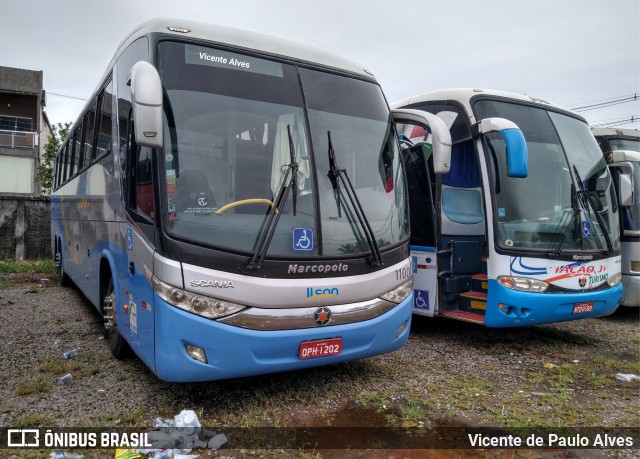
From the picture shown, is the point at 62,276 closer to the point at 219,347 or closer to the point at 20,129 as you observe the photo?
the point at 219,347

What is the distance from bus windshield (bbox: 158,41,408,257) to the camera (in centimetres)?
378

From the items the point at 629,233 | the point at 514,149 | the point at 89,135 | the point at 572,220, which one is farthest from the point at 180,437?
the point at 629,233

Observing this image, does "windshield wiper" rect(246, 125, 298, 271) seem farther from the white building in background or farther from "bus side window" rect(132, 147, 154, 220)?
the white building in background

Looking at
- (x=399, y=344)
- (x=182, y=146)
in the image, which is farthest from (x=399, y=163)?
(x=182, y=146)

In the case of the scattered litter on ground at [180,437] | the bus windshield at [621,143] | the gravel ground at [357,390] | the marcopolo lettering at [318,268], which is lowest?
the gravel ground at [357,390]

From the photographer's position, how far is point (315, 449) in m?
3.52

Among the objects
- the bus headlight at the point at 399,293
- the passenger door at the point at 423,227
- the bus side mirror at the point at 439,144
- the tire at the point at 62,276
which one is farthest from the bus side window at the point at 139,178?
the tire at the point at 62,276

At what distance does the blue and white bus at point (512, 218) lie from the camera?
5746 mm

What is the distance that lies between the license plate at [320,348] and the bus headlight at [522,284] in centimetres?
255

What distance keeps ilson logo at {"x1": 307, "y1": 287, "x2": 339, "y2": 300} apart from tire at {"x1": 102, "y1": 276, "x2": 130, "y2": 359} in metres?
2.31

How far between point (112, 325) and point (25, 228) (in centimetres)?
1000

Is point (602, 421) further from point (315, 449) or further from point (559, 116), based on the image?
point (559, 116)

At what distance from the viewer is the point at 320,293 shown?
3977 millimetres

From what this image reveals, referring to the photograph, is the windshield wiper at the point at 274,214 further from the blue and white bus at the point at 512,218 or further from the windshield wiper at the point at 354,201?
the blue and white bus at the point at 512,218
